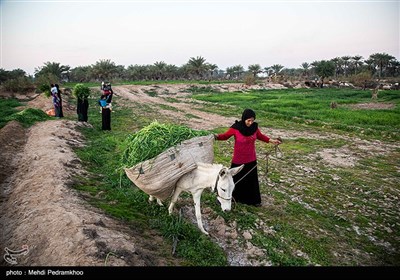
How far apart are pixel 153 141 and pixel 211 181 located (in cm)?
116

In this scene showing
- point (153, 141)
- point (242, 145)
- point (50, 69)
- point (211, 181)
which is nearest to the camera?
point (211, 181)

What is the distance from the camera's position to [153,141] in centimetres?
465

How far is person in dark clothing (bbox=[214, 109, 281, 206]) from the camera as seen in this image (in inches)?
214

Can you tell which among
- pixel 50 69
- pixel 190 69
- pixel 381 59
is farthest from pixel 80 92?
pixel 381 59

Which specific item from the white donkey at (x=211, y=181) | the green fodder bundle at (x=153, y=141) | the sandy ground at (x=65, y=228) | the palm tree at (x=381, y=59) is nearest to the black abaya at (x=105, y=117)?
the sandy ground at (x=65, y=228)

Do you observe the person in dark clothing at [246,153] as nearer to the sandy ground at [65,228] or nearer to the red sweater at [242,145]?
the red sweater at [242,145]

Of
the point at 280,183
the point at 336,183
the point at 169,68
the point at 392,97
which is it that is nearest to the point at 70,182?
the point at 280,183

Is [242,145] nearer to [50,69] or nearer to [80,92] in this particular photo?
[80,92]

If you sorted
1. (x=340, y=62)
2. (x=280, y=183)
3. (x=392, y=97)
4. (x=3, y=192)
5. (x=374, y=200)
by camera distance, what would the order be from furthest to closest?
(x=340, y=62)
(x=392, y=97)
(x=280, y=183)
(x=374, y=200)
(x=3, y=192)

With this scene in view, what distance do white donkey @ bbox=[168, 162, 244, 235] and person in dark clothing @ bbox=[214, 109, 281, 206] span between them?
3.00 ft

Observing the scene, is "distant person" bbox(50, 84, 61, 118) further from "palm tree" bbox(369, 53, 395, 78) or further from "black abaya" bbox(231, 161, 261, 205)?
"palm tree" bbox(369, 53, 395, 78)

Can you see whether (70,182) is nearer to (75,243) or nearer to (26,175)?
(26,175)

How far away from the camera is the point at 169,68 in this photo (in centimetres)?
7244
